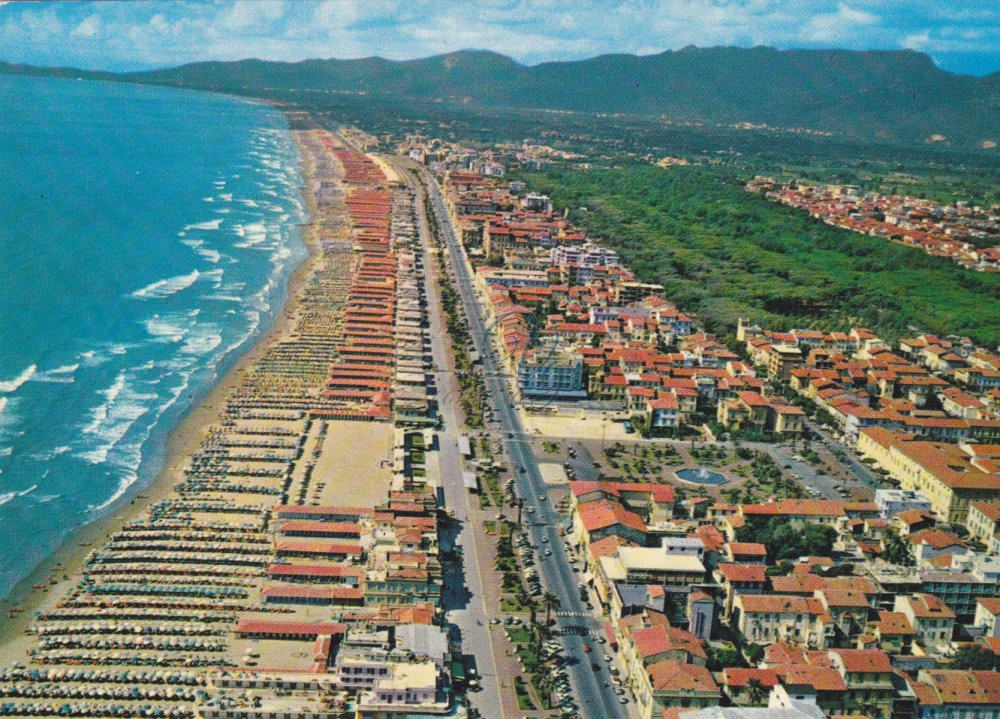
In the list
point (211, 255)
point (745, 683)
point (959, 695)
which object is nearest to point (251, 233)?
point (211, 255)

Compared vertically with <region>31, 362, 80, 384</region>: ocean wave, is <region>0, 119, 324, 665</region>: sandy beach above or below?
below

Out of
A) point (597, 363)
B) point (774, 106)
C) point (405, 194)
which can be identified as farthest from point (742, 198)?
point (774, 106)

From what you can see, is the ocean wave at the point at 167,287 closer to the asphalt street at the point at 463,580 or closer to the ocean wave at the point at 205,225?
the ocean wave at the point at 205,225

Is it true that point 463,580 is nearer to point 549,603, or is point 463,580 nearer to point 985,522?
point 549,603

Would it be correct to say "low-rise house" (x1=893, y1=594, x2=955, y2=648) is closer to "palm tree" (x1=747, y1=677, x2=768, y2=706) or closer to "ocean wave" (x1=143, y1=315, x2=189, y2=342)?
"palm tree" (x1=747, y1=677, x2=768, y2=706)

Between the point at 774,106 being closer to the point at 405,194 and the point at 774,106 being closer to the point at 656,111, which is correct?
the point at 656,111

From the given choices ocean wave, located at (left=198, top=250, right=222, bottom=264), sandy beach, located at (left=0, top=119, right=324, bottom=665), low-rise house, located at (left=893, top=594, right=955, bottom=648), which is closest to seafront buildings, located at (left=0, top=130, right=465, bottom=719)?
sandy beach, located at (left=0, top=119, right=324, bottom=665)
